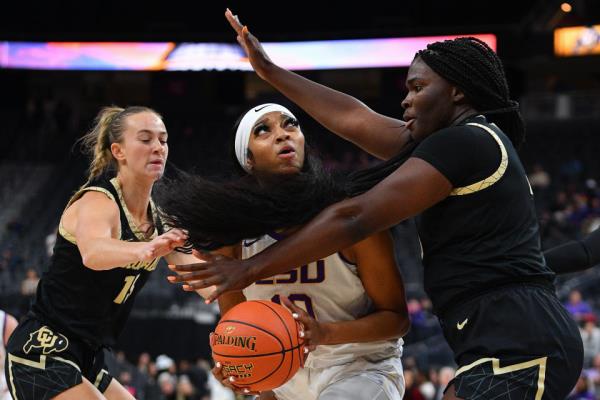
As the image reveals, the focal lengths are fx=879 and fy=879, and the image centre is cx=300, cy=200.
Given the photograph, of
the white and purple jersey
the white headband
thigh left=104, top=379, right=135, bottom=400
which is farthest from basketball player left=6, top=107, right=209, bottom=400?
the white and purple jersey

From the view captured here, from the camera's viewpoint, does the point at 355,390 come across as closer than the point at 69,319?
Yes

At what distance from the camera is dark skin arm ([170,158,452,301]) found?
9.63 ft

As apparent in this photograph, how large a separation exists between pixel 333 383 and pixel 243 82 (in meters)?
20.4

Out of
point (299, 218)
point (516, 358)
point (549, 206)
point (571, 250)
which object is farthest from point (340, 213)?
point (549, 206)

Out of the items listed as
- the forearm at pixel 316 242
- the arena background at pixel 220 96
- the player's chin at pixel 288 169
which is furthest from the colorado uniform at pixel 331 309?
the arena background at pixel 220 96

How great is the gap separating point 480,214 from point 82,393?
227 cm

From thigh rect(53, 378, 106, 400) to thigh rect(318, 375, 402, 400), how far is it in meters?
1.28

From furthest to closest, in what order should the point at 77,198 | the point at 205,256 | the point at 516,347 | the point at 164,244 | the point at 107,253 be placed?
1. the point at 77,198
2. the point at 107,253
3. the point at 164,244
4. the point at 205,256
5. the point at 516,347

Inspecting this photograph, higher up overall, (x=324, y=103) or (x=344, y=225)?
(x=324, y=103)

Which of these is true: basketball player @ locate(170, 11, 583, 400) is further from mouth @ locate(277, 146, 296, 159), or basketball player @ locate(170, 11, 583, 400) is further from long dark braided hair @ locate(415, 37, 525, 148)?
mouth @ locate(277, 146, 296, 159)

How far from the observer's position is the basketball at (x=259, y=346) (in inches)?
126

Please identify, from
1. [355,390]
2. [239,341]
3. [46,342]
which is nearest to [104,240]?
[46,342]

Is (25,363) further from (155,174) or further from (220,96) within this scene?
(220,96)

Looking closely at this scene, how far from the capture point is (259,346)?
3191mm
